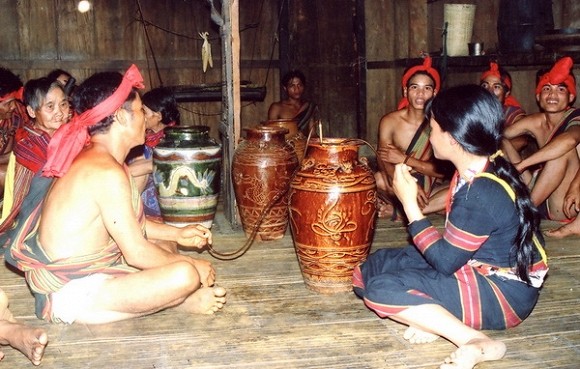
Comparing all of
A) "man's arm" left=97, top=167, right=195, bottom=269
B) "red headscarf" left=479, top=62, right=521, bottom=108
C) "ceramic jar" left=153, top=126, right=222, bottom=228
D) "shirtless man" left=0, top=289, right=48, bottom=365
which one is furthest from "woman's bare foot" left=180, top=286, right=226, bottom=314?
"red headscarf" left=479, top=62, right=521, bottom=108

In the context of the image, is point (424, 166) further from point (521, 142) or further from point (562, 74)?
point (562, 74)

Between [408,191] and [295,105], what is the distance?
5.34m

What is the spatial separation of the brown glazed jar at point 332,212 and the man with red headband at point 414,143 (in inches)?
62.6

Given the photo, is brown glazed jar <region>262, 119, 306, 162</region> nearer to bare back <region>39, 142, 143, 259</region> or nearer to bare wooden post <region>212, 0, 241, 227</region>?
bare wooden post <region>212, 0, 241, 227</region>

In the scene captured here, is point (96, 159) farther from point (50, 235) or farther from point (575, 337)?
point (575, 337)

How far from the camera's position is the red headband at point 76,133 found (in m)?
2.80

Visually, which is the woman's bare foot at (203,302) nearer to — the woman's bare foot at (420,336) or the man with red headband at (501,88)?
the woman's bare foot at (420,336)

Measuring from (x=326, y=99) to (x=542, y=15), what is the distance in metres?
3.09

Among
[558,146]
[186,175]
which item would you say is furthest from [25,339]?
[558,146]

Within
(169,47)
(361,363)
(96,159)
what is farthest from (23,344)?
(169,47)

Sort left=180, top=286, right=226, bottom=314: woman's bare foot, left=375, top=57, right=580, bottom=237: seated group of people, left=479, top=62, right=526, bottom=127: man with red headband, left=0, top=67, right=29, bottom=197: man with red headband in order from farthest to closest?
left=479, top=62, right=526, bottom=127: man with red headband, left=0, top=67, right=29, bottom=197: man with red headband, left=375, top=57, right=580, bottom=237: seated group of people, left=180, top=286, right=226, bottom=314: woman's bare foot

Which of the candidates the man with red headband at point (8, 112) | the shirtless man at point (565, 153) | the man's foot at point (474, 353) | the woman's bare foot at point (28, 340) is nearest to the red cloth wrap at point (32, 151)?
the man with red headband at point (8, 112)

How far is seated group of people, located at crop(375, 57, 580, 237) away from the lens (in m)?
4.73

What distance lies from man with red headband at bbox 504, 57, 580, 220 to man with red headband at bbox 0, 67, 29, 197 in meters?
4.15
